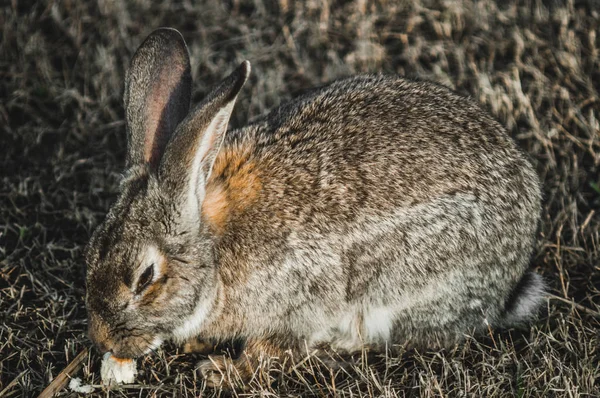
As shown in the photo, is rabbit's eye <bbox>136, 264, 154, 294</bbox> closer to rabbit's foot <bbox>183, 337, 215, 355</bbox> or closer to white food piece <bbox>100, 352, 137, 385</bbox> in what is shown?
white food piece <bbox>100, 352, 137, 385</bbox>

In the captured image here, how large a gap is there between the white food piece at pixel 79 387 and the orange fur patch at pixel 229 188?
0.97 metres

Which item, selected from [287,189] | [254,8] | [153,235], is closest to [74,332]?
[153,235]

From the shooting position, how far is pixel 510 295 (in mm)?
4504

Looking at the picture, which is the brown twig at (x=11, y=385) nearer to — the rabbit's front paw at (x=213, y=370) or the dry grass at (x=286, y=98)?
the dry grass at (x=286, y=98)

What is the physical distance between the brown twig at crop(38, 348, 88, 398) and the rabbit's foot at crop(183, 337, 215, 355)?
52 cm

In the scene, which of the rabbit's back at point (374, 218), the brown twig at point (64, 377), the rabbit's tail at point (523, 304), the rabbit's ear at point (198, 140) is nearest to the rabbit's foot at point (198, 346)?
the rabbit's back at point (374, 218)

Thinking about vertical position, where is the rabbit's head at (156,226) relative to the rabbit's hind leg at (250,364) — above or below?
above

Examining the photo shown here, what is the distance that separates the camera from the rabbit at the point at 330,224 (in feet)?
13.6

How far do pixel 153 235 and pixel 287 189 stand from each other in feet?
2.34

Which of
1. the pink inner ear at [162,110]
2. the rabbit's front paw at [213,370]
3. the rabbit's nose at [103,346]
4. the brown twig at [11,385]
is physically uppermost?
the pink inner ear at [162,110]

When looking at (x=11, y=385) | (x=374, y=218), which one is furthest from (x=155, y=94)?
(x=11, y=385)

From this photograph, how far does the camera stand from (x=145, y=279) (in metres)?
3.90

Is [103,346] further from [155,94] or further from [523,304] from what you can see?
[523,304]

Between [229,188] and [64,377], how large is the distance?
1209mm
